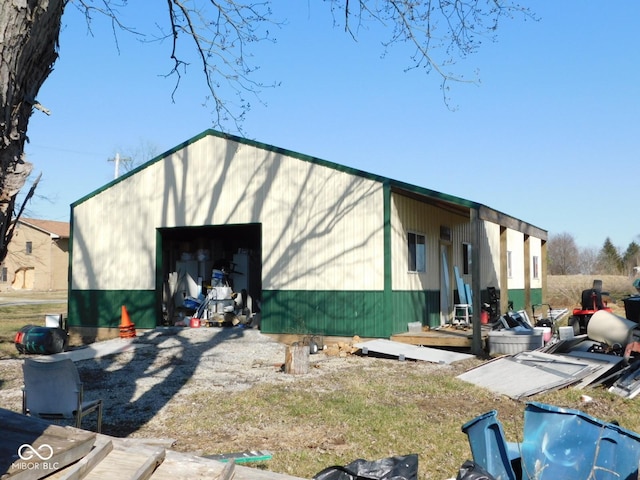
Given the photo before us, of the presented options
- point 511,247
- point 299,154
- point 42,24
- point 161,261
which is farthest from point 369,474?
point 511,247

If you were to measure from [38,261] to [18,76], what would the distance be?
5006 cm

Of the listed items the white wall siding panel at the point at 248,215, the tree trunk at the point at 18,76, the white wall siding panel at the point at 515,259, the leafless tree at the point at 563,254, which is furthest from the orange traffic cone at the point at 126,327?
Answer: the leafless tree at the point at 563,254

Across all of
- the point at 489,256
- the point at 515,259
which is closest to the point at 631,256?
the point at 515,259

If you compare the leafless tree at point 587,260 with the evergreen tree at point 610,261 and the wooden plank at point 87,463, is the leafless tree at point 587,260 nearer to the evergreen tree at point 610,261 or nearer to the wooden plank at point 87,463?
the evergreen tree at point 610,261

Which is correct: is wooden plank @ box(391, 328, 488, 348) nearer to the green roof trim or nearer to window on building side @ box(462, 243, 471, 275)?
the green roof trim

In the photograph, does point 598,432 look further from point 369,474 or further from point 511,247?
point 511,247

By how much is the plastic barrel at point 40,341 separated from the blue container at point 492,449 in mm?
11983

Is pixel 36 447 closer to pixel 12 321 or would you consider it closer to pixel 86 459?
pixel 86 459

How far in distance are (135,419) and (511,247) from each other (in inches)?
733

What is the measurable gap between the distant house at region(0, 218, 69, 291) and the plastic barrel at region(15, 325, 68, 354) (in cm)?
3581

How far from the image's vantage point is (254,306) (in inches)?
775

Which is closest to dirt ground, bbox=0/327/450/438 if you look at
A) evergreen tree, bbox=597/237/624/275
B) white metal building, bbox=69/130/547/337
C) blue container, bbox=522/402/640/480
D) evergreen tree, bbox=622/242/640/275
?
white metal building, bbox=69/130/547/337

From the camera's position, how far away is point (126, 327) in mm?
16125

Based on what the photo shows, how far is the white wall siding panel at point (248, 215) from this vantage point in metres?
14.2
